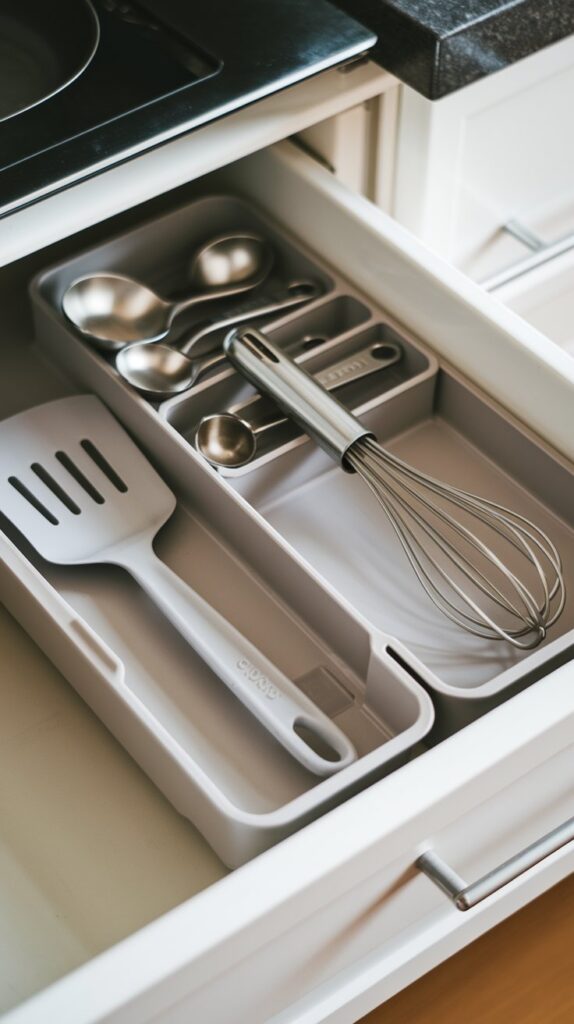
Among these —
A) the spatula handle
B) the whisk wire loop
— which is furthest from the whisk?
the spatula handle

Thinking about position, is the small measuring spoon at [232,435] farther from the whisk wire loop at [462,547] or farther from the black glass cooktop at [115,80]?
the black glass cooktop at [115,80]

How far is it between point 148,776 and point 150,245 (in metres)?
0.42

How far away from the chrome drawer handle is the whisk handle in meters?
0.25

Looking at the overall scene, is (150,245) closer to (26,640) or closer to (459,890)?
(26,640)

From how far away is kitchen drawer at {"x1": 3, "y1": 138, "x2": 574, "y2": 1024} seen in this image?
541 mm

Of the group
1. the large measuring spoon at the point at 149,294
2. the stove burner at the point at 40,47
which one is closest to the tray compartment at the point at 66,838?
the large measuring spoon at the point at 149,294

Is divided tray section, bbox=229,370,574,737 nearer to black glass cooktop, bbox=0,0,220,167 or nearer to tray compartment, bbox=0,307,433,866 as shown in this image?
tray compartment, bbox=0,307,433,866

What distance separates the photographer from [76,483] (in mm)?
812

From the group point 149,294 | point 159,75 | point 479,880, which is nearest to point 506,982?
point 479,880

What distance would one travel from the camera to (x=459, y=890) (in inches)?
24.1

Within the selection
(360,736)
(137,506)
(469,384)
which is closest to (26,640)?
(137,506)

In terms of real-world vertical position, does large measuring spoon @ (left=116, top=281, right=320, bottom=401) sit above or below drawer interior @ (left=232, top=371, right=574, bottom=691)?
above

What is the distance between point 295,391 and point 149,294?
18 cm

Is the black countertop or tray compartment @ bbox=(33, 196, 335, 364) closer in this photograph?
the black countertop
